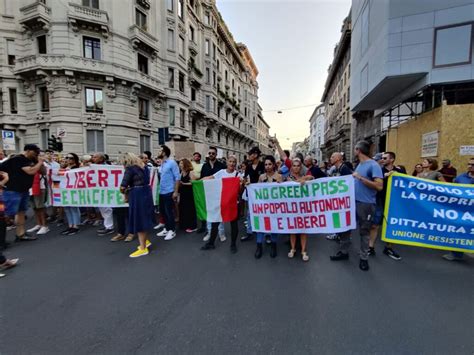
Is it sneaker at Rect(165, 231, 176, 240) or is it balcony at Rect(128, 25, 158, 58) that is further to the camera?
balcony at Rect(128, 25, 158, 58)

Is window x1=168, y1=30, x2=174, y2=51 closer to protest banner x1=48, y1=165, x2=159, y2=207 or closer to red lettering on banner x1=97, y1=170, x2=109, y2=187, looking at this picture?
protest banner x1=48, y1=165, x2=159, y2=207

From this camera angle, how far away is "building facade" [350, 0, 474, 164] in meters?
8.66

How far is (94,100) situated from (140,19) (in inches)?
361

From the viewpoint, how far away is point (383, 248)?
185 inches

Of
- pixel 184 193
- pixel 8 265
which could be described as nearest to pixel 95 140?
pixel 184 193

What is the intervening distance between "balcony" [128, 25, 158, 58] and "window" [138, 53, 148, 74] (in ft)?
2.32

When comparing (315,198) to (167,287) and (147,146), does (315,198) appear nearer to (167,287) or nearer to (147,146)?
(167,287)

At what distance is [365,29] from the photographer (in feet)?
44.4

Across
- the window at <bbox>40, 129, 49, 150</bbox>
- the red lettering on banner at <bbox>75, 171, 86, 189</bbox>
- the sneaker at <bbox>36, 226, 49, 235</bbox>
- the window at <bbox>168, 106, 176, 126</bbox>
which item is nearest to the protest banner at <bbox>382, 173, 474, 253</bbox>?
the red lettering on banner at <bbox>75, 171, 86, 189</bbox>

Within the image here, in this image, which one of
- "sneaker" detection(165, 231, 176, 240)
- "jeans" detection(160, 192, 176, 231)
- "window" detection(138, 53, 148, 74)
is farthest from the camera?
"window" detection(138, 53, 148, 74)

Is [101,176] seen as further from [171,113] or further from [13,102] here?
[13,102]

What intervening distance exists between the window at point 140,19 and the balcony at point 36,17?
647 cm

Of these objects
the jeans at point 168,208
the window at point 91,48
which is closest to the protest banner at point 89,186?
the jeans at point 168,208

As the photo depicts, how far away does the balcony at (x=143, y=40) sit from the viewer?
19609 millimetres
